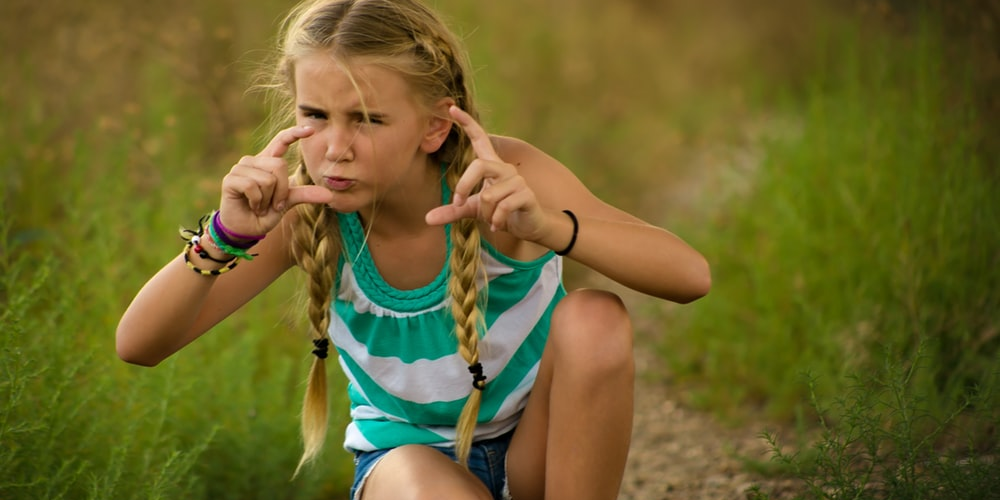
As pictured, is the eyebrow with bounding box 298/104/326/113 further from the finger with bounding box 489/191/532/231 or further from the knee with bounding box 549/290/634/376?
the knee with bounding box 549/290/634/376

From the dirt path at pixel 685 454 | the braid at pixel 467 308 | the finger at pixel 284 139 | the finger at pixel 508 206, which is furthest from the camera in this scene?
the dirt path at pixel 685 454

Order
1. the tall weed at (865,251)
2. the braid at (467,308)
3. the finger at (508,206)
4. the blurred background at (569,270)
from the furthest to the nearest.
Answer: the tall weed at (865,251)
the blurred background at (569,270)
the braid at (467,308)
the finger at (508,206)

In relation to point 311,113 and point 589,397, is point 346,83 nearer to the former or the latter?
point 311,113

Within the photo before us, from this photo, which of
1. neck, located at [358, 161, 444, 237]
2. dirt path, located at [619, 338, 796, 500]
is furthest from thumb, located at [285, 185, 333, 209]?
dirt path, located at [619, 338, 796, 500]

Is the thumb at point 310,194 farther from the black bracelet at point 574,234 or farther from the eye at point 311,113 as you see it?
the black bracelet at point 574,234

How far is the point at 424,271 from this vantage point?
7.25 ft

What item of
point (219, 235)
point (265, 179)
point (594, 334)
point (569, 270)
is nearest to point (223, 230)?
point (219, 235)

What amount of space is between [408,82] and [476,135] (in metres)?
0.20

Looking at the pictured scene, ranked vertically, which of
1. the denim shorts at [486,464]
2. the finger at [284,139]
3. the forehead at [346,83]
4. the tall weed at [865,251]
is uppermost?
the tall weed at [865,251]

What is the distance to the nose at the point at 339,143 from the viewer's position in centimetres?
197

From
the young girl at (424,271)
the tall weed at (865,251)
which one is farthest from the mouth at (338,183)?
the tall weed at (865,251)

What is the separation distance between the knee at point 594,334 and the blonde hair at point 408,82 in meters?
0.18

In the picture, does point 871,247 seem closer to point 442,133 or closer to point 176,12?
point 442,133

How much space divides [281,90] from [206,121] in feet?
7.96
